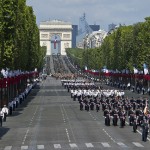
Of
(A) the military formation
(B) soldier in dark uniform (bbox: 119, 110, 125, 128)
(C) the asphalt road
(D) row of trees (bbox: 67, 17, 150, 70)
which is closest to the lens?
(C) the asphalt road

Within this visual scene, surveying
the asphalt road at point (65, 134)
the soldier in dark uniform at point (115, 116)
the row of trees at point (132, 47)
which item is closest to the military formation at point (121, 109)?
the soldier in dark uniform at point (115, 116)

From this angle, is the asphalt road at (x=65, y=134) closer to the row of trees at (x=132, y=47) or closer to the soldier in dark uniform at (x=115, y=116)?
the soldier in dark uniform at (x=115, y=116)

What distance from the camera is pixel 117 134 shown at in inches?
2078

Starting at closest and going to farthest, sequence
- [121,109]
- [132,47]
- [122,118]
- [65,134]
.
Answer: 1. [65,134]
2. [122,118]
3. [121,109]
4. [132,47]

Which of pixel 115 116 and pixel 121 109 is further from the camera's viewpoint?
pixel 121 109

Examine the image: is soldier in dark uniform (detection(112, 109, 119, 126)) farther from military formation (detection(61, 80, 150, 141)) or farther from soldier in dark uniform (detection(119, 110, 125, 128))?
soldier in dark uniform (detection(119, 110, 125, 128))

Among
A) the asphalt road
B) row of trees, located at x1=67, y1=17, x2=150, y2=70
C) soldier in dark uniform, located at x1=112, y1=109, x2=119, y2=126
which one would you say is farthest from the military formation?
row of trees, located at x1=67, y1=17, x2=150, y2=70

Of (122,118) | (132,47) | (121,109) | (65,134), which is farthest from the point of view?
(132,47)

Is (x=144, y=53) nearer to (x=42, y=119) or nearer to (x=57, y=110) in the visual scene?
(x=57, y=110)

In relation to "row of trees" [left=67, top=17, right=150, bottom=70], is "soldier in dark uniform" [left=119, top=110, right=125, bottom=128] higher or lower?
lower

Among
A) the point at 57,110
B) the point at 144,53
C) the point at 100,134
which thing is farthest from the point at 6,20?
the point at 144,53

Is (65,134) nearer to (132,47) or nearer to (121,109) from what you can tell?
(121,109)

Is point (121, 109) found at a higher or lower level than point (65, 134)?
higher

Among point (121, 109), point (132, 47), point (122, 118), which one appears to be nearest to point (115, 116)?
point (121, 109)
